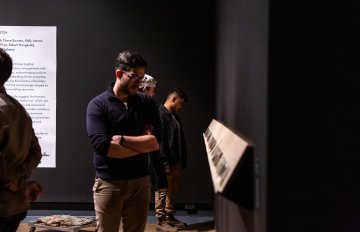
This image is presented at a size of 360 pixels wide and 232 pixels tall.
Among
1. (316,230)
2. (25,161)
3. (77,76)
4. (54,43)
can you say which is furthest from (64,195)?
(316,230)

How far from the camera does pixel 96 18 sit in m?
5.61

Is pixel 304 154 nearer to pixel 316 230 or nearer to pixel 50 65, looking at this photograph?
pixel 316 230

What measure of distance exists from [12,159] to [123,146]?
2.17 feet

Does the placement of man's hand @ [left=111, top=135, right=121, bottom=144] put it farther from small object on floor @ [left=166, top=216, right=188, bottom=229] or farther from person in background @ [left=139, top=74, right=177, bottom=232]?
small object on floor @ [left=166, top=216, right=188, bottom=229]

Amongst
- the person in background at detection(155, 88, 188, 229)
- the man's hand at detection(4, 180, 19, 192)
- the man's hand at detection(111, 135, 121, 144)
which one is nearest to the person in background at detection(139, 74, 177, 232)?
the person in background at detection(155, 88, 188, 229)

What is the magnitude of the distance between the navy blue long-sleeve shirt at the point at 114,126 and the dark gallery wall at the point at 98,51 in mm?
2923

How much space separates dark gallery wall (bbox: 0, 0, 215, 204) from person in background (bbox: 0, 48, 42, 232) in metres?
3.55

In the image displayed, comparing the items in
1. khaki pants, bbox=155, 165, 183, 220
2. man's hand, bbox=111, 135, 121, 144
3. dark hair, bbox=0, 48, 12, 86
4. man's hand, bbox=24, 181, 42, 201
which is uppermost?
dark hair, bbox=0, 48, 12, 86

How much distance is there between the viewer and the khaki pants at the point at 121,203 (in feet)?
8.70

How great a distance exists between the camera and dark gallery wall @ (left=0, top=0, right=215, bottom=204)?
5.60 meters

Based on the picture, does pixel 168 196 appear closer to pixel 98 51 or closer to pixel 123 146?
pixel 98 51

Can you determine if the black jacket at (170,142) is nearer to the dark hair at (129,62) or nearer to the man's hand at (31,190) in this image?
the dark hair at (129,62)

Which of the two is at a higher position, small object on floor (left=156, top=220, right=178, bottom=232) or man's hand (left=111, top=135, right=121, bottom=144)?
man's hand (left=111, top=135, right=121, bottom=144)

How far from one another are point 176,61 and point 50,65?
1406 mm
